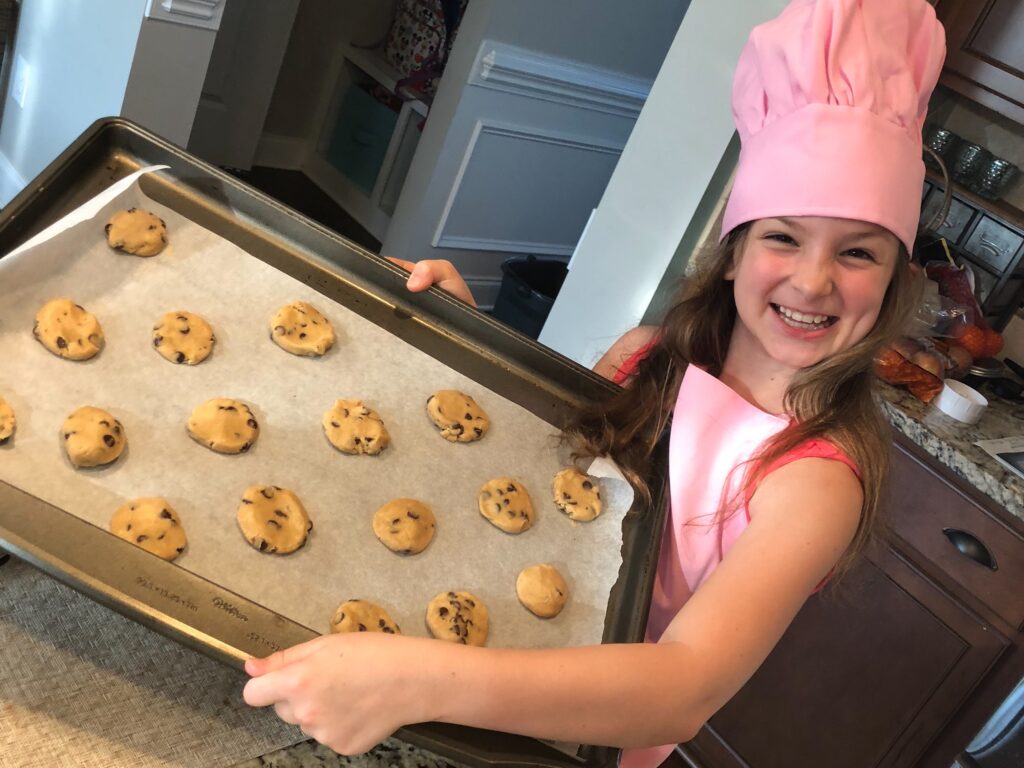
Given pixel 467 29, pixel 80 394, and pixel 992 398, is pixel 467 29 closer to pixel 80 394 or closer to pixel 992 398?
pixel 992 398

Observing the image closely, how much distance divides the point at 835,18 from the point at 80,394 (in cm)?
77

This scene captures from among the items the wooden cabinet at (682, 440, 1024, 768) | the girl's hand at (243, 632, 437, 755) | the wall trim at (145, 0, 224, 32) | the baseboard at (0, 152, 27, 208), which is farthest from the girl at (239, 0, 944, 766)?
the baseboard at (0, 152, 27, 208)

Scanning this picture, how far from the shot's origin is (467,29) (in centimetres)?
284

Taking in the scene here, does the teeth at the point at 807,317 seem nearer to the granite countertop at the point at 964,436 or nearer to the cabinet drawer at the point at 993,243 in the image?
the granite countertop at the point at 964,436

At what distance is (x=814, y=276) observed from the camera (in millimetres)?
880

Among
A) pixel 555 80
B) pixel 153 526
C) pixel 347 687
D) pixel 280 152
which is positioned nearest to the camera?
pixel 347 687


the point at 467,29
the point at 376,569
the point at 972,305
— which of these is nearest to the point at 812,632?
the point at 972,305

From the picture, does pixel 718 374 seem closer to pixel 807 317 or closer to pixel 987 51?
pixel 807 317

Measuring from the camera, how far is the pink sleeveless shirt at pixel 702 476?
2.98 feet

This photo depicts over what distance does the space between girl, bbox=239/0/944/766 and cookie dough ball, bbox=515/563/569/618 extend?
12 cm

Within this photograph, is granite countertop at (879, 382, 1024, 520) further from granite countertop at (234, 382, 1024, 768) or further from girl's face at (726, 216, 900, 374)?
girl's face at (726, 216, 900, 374)

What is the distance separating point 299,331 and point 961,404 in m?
1.26

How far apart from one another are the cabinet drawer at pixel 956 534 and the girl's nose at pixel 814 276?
702mm

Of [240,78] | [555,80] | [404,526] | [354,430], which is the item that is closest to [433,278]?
[354,430]
